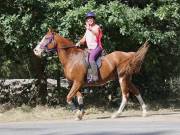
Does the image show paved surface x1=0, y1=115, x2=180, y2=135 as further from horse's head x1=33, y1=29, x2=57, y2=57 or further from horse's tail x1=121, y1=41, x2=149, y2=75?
horse's head x1=33, y1=29, x2=57, y2=57

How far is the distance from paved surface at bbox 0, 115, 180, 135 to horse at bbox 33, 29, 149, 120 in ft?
3.51

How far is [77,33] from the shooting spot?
790 inches

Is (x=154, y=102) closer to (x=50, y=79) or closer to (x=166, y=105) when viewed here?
(x=166, y=105)

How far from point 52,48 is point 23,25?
1.76m

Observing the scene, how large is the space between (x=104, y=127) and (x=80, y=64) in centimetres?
342

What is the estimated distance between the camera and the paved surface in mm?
13867

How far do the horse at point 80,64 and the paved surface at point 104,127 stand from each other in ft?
3.51

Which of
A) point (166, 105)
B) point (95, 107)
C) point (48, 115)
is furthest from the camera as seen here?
point (166, 105)

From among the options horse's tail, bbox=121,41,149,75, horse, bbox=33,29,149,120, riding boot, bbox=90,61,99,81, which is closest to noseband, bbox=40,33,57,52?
horse, bbox=33,29,149,120

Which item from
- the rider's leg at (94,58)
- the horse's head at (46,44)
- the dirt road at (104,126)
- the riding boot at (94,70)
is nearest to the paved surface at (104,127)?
the dirt road at (104,126)

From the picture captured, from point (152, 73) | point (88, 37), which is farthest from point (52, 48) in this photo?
point (152, 73)

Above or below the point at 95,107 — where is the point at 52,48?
above

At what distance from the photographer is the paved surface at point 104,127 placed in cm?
1387

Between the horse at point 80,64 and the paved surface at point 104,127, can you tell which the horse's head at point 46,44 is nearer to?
the horse at point 80,64
